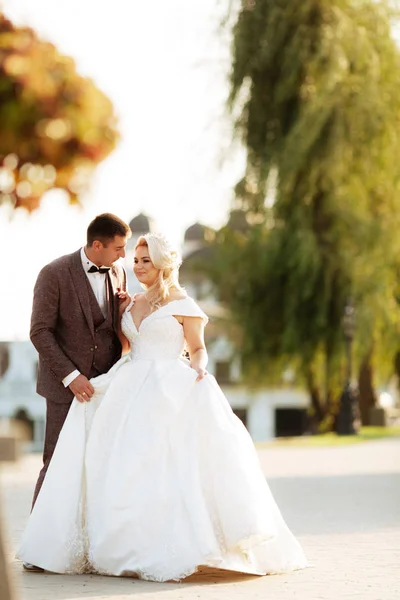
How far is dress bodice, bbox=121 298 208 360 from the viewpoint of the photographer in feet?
31.1

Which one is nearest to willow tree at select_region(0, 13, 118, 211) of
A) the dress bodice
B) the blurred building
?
the dress bodice

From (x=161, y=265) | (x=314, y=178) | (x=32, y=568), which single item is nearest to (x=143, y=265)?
(x=161, y=265)

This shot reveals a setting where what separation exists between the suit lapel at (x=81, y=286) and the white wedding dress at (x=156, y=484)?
1.04ft

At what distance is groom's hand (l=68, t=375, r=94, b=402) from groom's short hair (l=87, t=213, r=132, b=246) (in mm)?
897

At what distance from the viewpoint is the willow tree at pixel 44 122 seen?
14.3ft

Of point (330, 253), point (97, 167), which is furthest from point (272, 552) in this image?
point (330, 253)

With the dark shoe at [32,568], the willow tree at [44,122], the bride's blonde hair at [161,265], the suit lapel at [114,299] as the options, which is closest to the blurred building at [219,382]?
the suit lapel at [114,299]

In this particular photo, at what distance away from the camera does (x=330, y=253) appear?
32.7m

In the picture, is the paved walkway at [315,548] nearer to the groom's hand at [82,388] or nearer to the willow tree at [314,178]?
the groom's hand at [82,388]

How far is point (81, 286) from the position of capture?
9656mm

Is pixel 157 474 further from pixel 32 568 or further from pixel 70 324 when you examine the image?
pixel 70 324

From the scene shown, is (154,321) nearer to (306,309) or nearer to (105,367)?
(105,367)

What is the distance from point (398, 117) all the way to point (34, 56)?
28401 millimetres

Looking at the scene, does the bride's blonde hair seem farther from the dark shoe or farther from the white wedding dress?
the dark shoe
